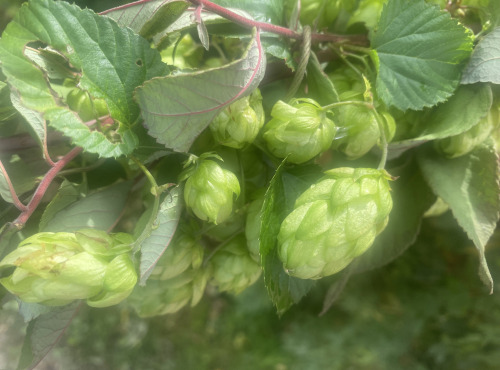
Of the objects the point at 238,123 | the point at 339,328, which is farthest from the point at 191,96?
the point at 339,328

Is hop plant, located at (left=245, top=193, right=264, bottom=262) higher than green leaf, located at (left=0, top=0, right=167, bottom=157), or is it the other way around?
green leaf, located at (left=0, top=0, right=167, bottom=157)

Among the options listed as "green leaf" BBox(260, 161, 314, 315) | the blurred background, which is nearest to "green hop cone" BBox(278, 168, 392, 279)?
"green leaf" BBox(260, 161, 314, 315)

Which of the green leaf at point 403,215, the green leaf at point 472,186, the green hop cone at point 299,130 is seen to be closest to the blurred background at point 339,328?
the green leaf at point 403,215

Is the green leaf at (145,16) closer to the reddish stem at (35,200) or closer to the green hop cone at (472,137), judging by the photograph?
the reddish stem at (35,200)

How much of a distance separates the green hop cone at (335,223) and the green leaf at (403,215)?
0.19 meters

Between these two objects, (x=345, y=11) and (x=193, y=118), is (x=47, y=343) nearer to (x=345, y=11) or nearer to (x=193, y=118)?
(x=193, y=118)

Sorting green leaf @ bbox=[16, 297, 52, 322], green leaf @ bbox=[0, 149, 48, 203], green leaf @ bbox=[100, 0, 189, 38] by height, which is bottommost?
green leaf @ bbox=[16, 297, 52, 322]

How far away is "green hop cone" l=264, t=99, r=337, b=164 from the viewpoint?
0.32 metres

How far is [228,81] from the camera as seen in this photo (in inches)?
11.8

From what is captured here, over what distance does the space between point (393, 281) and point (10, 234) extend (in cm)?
84

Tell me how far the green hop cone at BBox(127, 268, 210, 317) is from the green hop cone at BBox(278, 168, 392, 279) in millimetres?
128

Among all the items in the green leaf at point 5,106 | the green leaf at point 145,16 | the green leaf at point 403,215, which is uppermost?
the green leaf at point 145,16

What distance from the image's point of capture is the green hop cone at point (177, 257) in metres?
0.36

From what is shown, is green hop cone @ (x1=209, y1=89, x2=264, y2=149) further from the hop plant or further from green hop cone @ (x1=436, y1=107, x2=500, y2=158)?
green hop cone @ (x1=436, y1=107, x2=500, y2=158)
